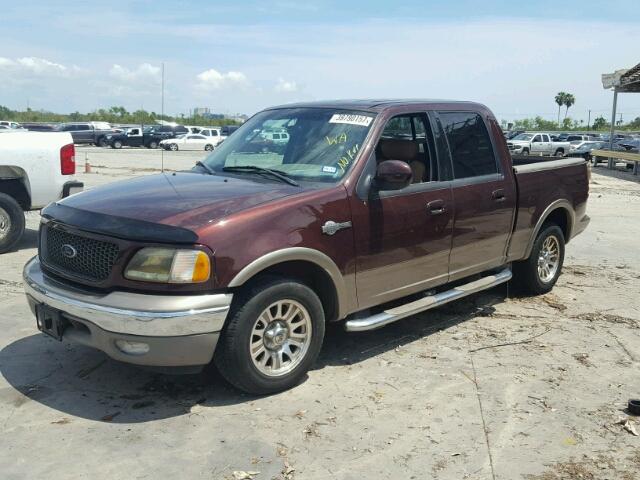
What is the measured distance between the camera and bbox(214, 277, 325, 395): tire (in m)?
3.97

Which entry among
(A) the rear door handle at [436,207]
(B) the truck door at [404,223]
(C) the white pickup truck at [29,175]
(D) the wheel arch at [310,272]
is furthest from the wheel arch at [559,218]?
(C) the white pickup truck at [29,175]

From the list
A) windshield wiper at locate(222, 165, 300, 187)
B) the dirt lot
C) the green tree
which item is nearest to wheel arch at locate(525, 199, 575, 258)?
the dirt lot

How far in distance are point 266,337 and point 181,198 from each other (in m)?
1.03

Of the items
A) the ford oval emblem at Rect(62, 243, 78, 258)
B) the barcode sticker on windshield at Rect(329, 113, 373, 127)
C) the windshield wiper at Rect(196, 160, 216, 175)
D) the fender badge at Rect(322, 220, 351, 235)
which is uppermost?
the barcode sticker on windshield at Rect(329, 113, 373, 127)

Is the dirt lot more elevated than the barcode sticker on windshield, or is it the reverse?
the barcode sticker on windshield

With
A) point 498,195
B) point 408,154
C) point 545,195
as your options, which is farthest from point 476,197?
point 545,195

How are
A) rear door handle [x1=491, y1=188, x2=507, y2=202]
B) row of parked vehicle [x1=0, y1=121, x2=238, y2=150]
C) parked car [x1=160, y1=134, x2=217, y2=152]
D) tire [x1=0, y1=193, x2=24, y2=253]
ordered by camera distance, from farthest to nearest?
row of parked vehicle [x1=0, y1=121, x2=238, y2=150]
parked car [x1=160, y1=134, x2=217, y2=152]
tire [x1=0, y1=193, x2=24, y2=253]
rear door handle [x1=491, y1=188, x2=507, y2=202]

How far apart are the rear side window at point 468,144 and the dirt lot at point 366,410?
4.50 ft

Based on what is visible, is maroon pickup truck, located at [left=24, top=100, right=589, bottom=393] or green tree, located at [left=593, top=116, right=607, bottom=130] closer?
maroon pickup truck, located at [left=24, top=100, right=589, bottom=393]

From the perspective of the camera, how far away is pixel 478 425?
3951 mm

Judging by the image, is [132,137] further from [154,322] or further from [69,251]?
[154,322]

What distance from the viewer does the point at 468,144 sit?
5.73 metres

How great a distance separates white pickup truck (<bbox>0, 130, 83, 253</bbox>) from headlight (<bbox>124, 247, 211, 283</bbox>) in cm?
516

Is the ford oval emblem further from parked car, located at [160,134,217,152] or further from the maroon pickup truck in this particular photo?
parked car, located at [160,134,217,152]
